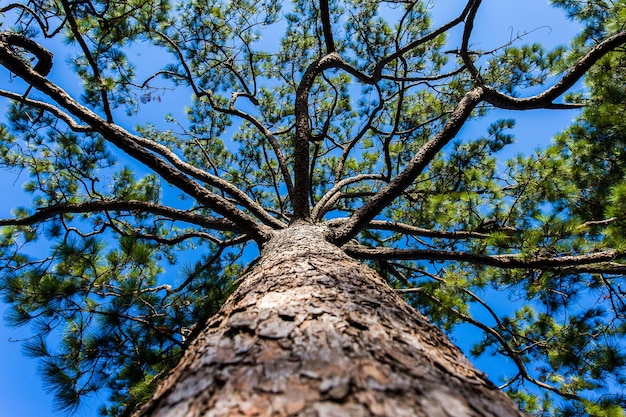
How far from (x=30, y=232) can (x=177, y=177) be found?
2.34 meters

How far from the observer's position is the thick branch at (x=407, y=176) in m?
2.48

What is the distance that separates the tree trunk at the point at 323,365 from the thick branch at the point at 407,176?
1.33 meters

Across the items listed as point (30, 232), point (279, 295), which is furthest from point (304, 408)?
point (30, 232)

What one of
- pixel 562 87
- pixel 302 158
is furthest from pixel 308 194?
pixel 562 87

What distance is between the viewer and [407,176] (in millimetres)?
2463

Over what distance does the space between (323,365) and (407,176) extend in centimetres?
196

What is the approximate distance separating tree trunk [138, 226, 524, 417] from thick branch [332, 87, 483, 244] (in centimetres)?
133

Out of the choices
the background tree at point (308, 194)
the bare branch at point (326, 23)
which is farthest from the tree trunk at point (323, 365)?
the bare branch at point (326, 23)

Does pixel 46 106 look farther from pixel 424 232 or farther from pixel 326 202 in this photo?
pixel 424 232

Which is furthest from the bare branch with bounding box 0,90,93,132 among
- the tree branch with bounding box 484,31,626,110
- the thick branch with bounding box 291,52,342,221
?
the tree branch with bounding box 484,31,626,110

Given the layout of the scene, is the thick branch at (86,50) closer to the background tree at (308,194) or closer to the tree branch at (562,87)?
the background tree at (308,194)

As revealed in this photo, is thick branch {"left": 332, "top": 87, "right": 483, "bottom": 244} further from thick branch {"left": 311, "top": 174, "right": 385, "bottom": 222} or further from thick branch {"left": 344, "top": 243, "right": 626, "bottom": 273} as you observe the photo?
thick branch {"left": 311, "top": 174, "right": 385, "bottom": 222}

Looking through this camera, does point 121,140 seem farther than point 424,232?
No

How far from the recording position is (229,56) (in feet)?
16.4
